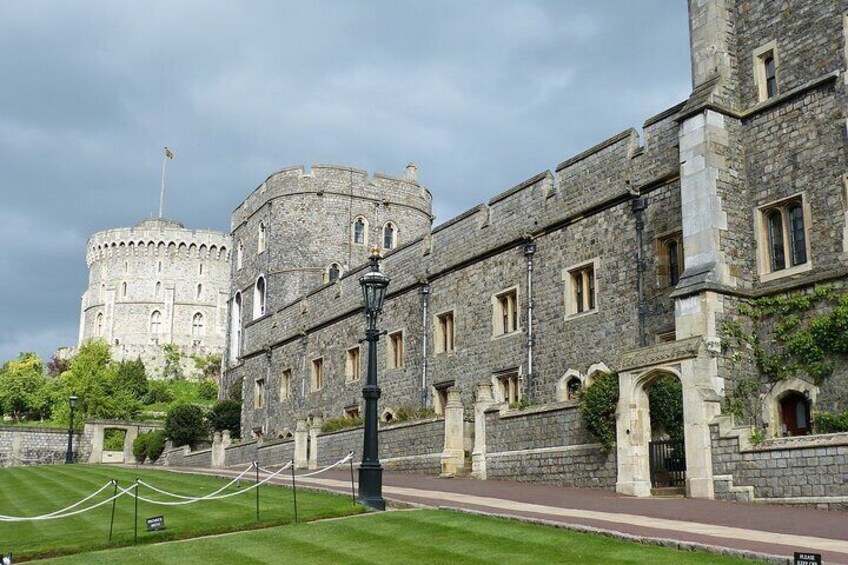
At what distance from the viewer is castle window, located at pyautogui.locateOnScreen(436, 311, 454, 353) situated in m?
29.4

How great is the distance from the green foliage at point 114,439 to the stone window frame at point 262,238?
1392 cm

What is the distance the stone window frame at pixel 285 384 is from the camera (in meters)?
40.3

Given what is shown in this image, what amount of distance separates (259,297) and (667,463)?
34.3 meters

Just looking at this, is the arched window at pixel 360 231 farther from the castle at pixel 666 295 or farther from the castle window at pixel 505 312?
the castle window at pixel 505 312

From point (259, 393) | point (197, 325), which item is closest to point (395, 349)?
point (259, 393)

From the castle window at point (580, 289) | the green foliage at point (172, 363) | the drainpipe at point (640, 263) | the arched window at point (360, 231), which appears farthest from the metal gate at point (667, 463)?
the green foliage at point (172, 363)

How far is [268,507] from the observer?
15664 millimetres

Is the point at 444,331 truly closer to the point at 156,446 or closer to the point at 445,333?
the point at 445,333

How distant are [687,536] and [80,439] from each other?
160ft

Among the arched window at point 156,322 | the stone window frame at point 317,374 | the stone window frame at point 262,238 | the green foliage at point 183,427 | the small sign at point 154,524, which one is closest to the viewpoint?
the small sign at point 154,524

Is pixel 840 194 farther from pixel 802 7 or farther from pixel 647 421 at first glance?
pixel 647 421

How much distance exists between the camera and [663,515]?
13.5 metres

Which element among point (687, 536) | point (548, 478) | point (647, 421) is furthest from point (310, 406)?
point (687, 536)

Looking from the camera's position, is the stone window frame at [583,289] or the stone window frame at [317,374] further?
the stone window frame at [317,374]
